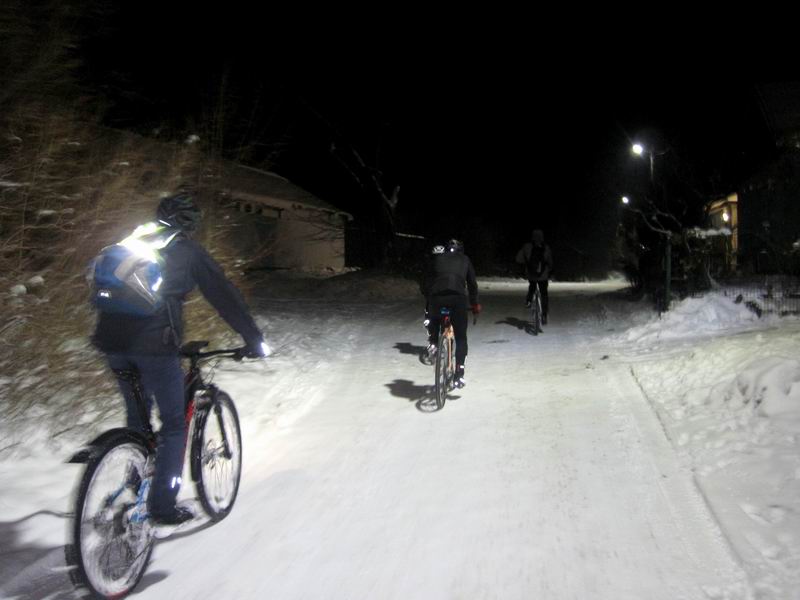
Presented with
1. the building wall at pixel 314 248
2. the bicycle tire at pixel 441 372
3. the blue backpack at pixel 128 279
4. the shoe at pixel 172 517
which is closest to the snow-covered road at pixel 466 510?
the bicycle tire at pixel 441 372

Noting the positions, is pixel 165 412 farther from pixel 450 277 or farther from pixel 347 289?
pixel 347 289

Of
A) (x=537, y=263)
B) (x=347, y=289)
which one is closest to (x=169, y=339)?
(x=537, y=263)

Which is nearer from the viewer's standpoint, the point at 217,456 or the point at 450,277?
the point at 217,456

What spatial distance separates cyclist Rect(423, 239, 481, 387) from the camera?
7.91m

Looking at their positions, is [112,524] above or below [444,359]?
below

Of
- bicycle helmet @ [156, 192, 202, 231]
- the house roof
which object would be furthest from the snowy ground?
the house roof

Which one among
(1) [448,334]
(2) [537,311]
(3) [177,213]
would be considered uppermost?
(3) [177,213]

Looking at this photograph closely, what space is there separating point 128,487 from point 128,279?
1098 mm

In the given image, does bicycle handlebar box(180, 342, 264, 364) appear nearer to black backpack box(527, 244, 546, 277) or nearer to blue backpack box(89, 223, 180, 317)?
blue backpack box(89, 223, 180, 317)

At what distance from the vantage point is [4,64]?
5387 millimetres

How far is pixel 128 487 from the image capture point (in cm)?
358

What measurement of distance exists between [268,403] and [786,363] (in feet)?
18.2

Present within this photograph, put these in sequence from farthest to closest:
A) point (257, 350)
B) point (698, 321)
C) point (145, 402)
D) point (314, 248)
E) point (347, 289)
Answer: point (314, 248), point (347, 289), point (698, 321), point (257, 350), point (145, 402)

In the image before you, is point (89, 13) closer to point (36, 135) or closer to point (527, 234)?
point (36, 135)
